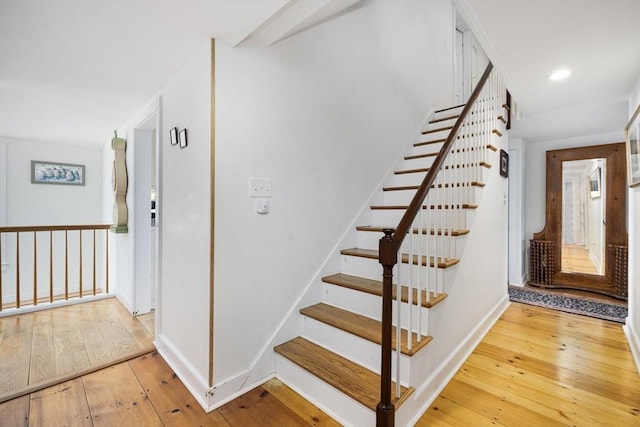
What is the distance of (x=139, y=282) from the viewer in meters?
3.04

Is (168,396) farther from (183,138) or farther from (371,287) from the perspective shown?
(183,138)

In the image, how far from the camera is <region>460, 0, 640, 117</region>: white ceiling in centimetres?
160

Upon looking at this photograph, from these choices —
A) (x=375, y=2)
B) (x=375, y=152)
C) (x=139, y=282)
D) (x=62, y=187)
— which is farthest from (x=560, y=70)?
(x=62, y=187)

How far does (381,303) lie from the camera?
6.46 ft

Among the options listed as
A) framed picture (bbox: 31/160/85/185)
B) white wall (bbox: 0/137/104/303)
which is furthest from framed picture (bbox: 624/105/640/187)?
framed picture (bbox: 31/160/85/185)

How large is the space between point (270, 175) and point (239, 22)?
33.5 inches

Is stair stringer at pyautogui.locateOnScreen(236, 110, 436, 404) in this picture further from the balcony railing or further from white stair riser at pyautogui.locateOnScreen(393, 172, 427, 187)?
the balcony railing

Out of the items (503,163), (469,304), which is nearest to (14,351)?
(469,304)

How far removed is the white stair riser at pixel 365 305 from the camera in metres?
1.74

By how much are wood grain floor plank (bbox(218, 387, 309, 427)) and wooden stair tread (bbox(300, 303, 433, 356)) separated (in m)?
0.54

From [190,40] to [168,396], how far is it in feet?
6.99

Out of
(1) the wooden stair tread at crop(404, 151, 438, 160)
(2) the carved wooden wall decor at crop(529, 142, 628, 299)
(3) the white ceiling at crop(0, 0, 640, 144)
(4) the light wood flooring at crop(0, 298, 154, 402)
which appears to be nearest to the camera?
(3) the white ceiling at crop(0, 0, 640, 144)

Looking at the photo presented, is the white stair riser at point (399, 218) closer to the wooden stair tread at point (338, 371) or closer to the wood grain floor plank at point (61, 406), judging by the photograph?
the wooden stair tread at point (338, 371)

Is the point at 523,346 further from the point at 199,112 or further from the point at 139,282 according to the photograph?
the point at 139,282
